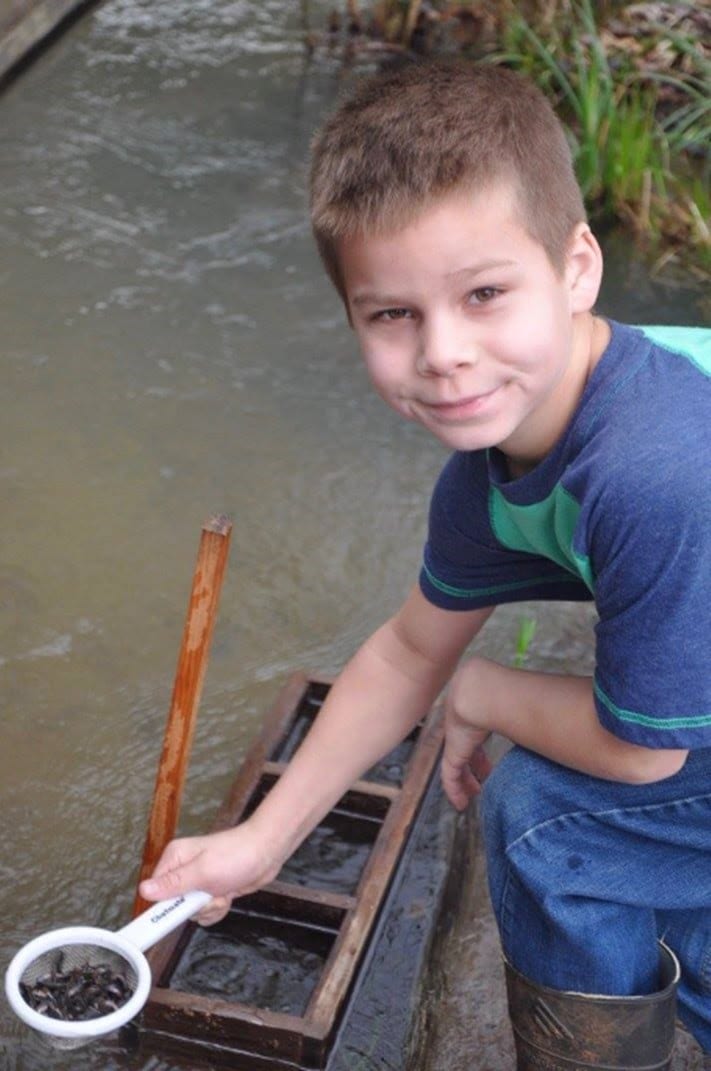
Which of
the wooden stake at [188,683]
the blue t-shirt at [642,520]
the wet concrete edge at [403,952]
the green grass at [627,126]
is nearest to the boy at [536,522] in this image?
the blue t-shirt at [642,520]

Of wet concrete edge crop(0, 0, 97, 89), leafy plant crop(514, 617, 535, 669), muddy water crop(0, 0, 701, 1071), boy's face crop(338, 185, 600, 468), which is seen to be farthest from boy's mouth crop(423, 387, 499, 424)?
wet concrete edge crop(0, 0, 97, 89)

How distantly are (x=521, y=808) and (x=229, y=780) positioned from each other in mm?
831

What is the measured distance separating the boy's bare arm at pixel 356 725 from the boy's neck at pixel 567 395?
316 millimetres

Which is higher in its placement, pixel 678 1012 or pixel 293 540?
pixel 678 1012

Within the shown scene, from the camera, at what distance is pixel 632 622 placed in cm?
179

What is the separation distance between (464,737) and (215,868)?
365 mm

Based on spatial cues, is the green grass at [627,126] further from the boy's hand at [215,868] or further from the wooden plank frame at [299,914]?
the boy's hand at [215,868]

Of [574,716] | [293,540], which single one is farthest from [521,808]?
[293,540]

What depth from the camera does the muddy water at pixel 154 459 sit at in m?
2.69

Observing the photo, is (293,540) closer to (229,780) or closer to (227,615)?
(227,615)

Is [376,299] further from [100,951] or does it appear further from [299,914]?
[299,914]

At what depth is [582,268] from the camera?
1982 mm

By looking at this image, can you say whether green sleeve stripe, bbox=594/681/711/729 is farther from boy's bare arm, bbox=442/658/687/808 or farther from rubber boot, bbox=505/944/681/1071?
rubber boot, bbox=505/944/681/1071

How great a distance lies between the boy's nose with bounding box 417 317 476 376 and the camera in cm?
180
